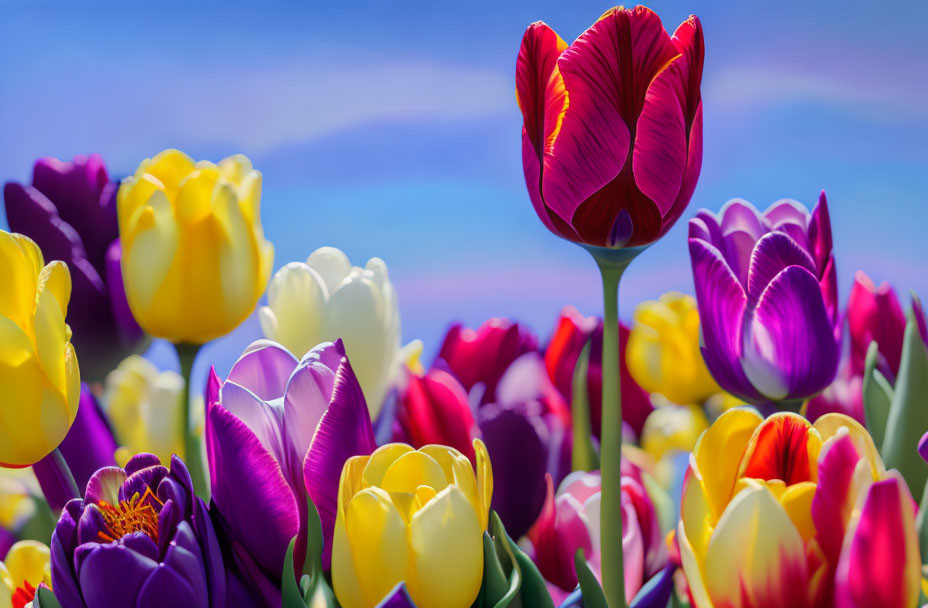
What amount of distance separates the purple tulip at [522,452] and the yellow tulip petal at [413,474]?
9 centimetres

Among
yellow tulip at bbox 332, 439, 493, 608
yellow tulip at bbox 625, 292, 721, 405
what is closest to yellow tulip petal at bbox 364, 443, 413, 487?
yellow tulip at bbox 332, 439, 493, 608

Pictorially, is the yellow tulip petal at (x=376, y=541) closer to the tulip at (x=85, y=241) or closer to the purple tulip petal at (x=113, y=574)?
the purple tulip petal at (x=113, y=574)

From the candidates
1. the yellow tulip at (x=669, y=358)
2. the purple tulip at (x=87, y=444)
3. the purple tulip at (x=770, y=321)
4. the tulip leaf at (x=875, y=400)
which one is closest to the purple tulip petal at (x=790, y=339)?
the purple tulip at (x=770, y=321)

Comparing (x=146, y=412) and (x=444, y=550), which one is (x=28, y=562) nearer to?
(x=146, y=412)

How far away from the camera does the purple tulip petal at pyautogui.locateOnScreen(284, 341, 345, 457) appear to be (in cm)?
35

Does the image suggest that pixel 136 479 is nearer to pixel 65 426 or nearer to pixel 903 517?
pixel 65 426

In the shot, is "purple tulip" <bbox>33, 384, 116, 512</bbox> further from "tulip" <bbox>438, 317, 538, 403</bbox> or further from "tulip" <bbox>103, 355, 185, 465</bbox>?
"tulip" <bbox>438, 317, 538, 403</bbox>

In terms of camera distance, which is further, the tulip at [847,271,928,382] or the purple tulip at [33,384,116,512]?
the tulip at [847,271,928,382]

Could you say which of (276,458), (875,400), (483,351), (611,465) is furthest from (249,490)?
(875,400)

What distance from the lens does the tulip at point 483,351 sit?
0.53 meters

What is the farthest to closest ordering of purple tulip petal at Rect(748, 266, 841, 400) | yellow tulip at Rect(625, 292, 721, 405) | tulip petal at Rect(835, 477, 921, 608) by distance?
yellow tulip at Rect(625, 292, 721, 405), purple tulip petal at Rect(748, 266, 841, 400), tulip petal at Rect(835, 477, 921, 608)

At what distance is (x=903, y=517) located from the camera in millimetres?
302

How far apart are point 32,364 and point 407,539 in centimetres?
17

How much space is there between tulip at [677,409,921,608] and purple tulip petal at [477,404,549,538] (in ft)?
0.38
